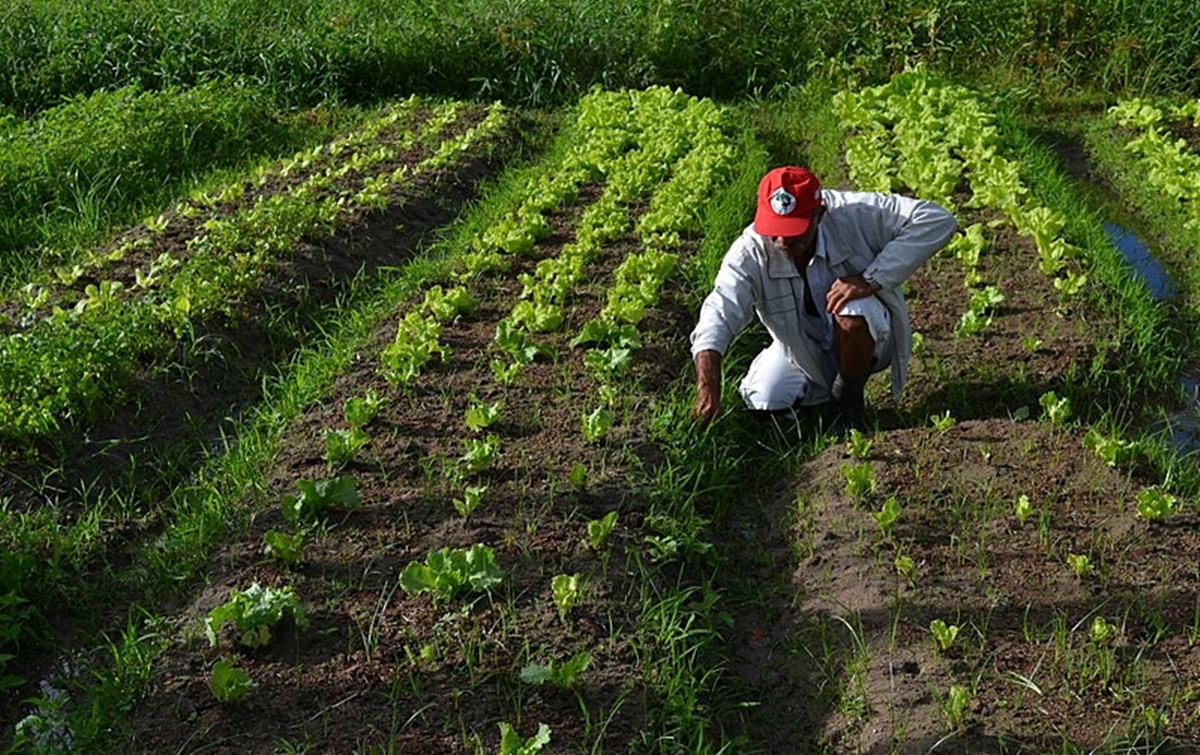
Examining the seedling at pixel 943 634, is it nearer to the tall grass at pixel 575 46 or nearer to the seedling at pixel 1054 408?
the seedling at pixel 1054 408

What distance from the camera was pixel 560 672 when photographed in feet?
12.8

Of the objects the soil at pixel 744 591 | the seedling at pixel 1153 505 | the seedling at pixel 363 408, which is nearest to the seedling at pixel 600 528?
the soil at pixel 744 591

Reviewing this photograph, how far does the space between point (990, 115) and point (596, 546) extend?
18.4ft

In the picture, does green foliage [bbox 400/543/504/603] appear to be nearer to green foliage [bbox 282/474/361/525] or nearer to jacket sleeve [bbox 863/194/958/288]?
green foliage [bbox 282/474/361/525]

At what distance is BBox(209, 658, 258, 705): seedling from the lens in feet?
12.4

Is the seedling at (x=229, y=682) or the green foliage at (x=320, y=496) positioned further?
the green foliage at (x=320, y=496)

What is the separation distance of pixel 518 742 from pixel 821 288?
2609mm

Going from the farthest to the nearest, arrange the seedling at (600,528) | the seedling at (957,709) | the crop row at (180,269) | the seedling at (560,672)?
the crop row at (180,269) < the seedling at (600,528) < the seedling at (560,672) < the seedling at (957,709)

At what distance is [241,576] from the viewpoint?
4492mm

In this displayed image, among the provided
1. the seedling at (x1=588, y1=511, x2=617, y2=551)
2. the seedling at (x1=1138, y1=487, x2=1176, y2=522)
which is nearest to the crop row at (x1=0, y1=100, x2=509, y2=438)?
the seedling at (x1=588, y1=511, x2=617, y2=551)

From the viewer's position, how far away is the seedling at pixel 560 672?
12.7 ft

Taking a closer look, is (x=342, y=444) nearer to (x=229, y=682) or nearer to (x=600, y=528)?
(x=600, y=528)

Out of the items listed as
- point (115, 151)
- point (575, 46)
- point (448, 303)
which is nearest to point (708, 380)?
point (448, 303)

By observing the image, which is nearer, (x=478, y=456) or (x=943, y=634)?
(x=943, y=634)
